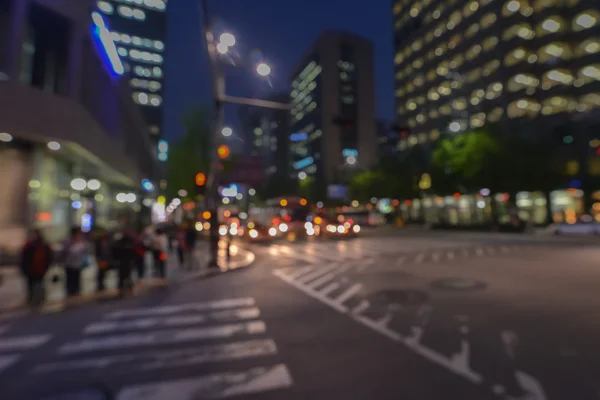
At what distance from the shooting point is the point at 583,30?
4472 cm

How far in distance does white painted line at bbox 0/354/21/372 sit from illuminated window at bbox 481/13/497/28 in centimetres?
6546

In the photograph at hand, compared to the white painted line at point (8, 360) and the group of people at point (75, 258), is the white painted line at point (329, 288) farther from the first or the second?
the white painted line at point (8, 360)

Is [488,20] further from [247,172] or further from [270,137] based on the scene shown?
[270,137]

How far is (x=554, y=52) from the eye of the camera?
4828cm

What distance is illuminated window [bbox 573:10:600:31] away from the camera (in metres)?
43.9

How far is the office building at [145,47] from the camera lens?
286 ft

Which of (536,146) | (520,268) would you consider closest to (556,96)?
(536,146)

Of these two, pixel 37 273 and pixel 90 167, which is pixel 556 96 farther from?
pixel 37 273

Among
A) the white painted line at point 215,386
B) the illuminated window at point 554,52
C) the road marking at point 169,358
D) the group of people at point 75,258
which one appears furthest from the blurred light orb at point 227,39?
the illuminated window at point 554,52

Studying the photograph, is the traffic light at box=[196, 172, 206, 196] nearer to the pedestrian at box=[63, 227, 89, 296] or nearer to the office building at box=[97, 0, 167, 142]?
the pedestrian at box=[63, 227, 89, 296]

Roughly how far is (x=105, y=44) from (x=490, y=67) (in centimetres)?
5357

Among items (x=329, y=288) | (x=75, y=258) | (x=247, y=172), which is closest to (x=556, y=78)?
(x=247, y=172)

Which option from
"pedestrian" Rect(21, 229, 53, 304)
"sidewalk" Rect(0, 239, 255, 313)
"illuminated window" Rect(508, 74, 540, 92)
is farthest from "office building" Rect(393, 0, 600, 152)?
"pedestrian" Rect(21, 229, 53, 304)

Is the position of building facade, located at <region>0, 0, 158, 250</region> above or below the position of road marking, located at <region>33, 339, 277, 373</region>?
above
